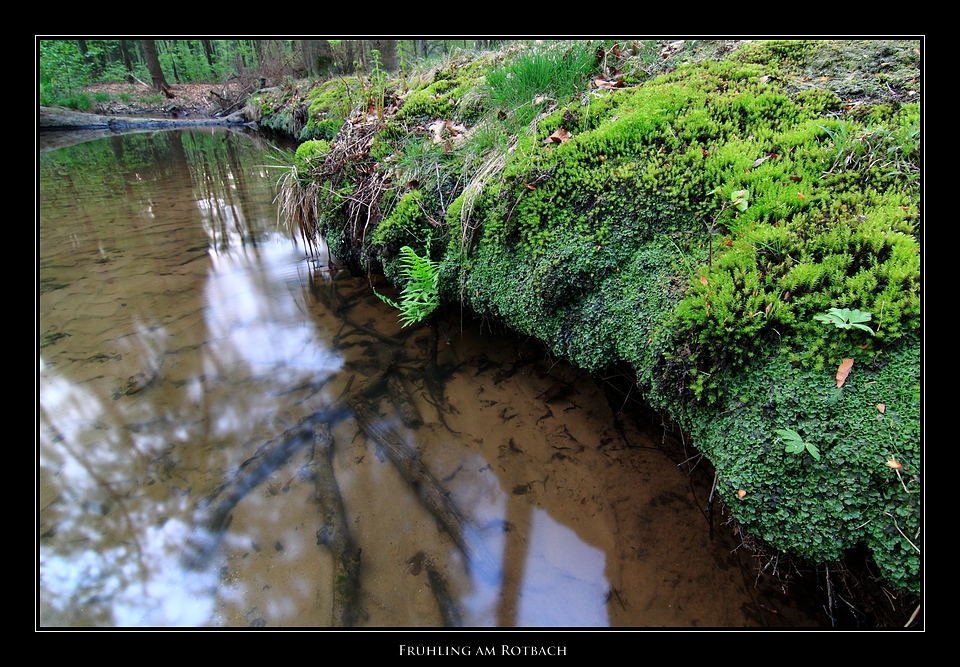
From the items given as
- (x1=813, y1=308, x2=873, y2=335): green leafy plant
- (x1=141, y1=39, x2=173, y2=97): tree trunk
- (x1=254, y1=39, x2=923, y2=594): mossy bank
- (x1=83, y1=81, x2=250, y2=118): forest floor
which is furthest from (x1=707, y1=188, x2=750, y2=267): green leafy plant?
(x1=141, y1=39, x2=173, y2=97): tree trunk

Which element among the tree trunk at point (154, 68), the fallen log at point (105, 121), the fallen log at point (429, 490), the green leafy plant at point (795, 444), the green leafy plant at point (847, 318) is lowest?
the fallen log at point (429, 490)

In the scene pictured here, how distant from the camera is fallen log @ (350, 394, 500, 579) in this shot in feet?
7.80

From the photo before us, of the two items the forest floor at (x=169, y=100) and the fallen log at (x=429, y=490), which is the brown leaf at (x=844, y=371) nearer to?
the fallen log at (x=429, y=490)

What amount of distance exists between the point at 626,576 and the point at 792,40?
4124 mm

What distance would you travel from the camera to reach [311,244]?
5.67 metres

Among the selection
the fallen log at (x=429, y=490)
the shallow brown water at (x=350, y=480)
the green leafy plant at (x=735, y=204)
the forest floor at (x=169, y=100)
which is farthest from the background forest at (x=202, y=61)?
the fallen log at (x=429, y=490)

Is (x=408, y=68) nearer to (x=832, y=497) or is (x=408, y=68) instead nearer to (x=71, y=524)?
(x=71, y=524)

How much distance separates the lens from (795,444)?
185cm

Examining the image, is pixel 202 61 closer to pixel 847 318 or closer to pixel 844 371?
pixel 847 318

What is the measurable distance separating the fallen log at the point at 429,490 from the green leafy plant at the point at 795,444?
5.01 ft

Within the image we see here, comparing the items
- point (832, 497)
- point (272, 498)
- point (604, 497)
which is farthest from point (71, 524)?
point (832, 497)

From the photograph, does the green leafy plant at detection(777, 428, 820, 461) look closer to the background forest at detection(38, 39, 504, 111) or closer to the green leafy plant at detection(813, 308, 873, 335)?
the green leafy plant at detection(813, 308, 873, 335)

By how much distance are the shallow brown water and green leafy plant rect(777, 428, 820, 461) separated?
0.77 meters

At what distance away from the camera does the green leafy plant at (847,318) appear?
73.1 inches
